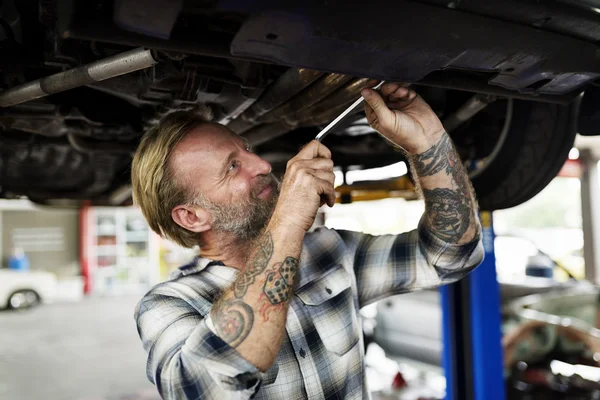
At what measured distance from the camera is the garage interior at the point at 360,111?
0.70m

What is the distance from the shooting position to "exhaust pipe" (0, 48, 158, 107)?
32.6 inches

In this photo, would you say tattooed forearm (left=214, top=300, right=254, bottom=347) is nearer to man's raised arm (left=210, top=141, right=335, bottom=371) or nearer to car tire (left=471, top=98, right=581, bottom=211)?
man's raised arm (left=210, top=141, right=335, bottom=371)

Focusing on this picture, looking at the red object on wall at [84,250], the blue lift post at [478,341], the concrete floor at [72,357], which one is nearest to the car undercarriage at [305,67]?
the blue lift post at [478,341]

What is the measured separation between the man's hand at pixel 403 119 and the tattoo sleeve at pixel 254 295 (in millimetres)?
332

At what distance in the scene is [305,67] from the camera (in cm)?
76

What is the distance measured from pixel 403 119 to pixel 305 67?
0.31 meters

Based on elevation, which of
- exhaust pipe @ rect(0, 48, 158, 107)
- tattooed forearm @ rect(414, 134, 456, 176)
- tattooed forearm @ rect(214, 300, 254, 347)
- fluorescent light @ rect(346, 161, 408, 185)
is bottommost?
tattooed forearm @ rect(214, 300, 254, 347)

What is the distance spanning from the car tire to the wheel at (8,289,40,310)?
28.5ft

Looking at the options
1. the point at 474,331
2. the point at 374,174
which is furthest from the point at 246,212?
the point at 474,331

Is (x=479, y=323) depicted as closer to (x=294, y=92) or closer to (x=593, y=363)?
(x=593, y=363)

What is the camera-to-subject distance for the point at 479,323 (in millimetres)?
2186

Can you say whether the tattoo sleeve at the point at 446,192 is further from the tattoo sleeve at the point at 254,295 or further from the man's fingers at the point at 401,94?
the tattoo sleeve at the point at 254,295

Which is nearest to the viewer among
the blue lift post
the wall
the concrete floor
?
the blue lift post

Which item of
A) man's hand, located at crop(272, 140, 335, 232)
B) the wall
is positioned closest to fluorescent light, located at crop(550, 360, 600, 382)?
man's hand, located at crop(272, 140, 335, 232)
